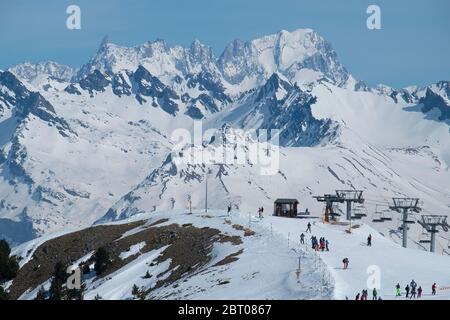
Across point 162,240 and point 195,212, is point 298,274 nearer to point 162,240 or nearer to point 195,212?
point 162,240

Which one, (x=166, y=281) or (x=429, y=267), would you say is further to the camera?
(x=166, y=281)

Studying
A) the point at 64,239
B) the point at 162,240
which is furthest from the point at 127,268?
the point at 64,239
